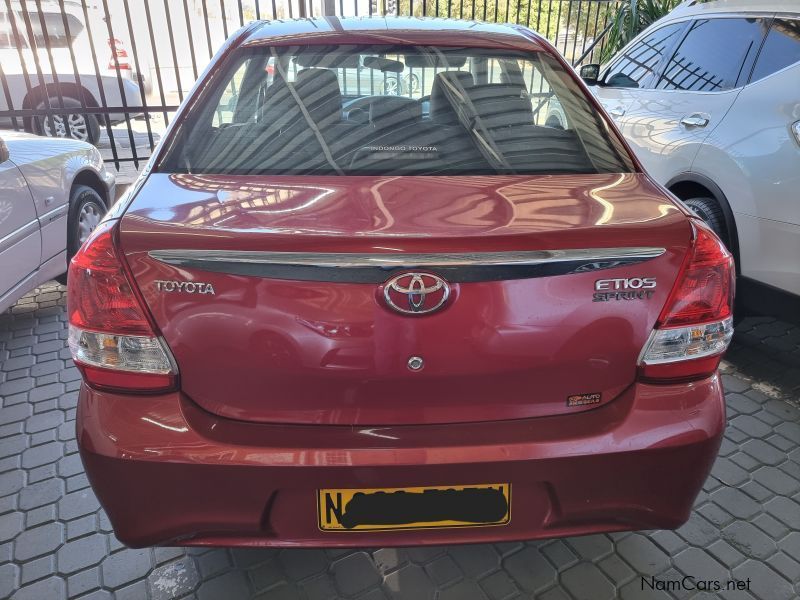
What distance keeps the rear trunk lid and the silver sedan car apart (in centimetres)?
211

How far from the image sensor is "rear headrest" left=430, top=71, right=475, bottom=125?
6.88ft

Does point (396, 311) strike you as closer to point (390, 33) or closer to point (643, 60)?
point (390, 33)

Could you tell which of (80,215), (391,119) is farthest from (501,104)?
(80,215)

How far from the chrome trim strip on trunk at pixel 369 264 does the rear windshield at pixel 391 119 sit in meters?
0.50

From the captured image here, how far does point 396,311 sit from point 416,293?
0.06m

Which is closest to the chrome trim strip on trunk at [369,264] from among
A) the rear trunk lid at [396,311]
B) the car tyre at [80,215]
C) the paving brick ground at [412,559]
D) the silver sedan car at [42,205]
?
the rear trunk lid at [396,311]

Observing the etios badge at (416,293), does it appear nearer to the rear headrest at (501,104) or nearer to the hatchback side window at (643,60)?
the rear headrest at (501,104)

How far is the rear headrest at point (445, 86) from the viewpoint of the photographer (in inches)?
82.6

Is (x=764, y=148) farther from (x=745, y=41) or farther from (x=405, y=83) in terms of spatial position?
(x=405, y=83)

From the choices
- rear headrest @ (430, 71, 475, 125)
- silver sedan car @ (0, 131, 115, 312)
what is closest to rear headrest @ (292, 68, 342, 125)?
rear headrest @ (430, 71, 475, 125)

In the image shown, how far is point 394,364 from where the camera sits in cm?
139

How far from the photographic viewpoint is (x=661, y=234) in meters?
1.46

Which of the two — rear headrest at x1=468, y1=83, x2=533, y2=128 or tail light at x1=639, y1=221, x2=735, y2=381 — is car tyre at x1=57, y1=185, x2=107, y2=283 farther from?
tail light at x1=639, y1=221, x2=735, y2=381

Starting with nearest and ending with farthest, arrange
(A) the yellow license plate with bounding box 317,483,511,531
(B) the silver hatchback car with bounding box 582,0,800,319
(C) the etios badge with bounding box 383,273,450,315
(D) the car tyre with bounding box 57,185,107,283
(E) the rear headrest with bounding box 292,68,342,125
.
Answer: (C) the etios badge with bounding box 383,273,450,315 → (A) the yellow license plate with bounding box 317,483,511,531 → (E) the rear headrest with bounding box 292,68,342,125 → (B) the silver hatchback car with bounding box 582,0,800,319 → (D) the car tyre with bounding box 57,185,107,283
